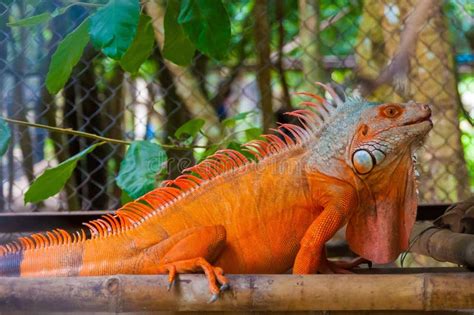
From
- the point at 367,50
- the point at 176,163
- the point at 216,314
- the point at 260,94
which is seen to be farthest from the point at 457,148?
the point at 216,314

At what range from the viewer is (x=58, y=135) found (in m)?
4.51

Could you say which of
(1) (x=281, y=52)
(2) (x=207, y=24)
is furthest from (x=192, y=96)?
(2) (x=207, y=24)

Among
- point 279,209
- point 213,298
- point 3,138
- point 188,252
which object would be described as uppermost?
point 3,138

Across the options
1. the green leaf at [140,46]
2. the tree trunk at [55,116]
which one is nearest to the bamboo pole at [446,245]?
the green leaf at [140,46]

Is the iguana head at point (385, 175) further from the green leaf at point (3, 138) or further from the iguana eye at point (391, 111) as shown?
the green leaf at point (3, 138)

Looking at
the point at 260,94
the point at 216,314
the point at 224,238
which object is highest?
the point at 260,94

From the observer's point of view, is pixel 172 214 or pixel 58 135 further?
pixel 58 135

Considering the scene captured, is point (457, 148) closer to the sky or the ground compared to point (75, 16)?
closer to the ground

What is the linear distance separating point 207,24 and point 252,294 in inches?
30.3

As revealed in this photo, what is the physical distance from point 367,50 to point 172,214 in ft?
9.54

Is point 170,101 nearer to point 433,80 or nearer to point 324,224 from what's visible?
point 433,80

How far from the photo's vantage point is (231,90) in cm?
471

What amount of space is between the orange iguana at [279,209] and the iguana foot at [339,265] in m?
0.02

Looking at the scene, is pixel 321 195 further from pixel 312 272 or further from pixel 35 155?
pixel 35 155
